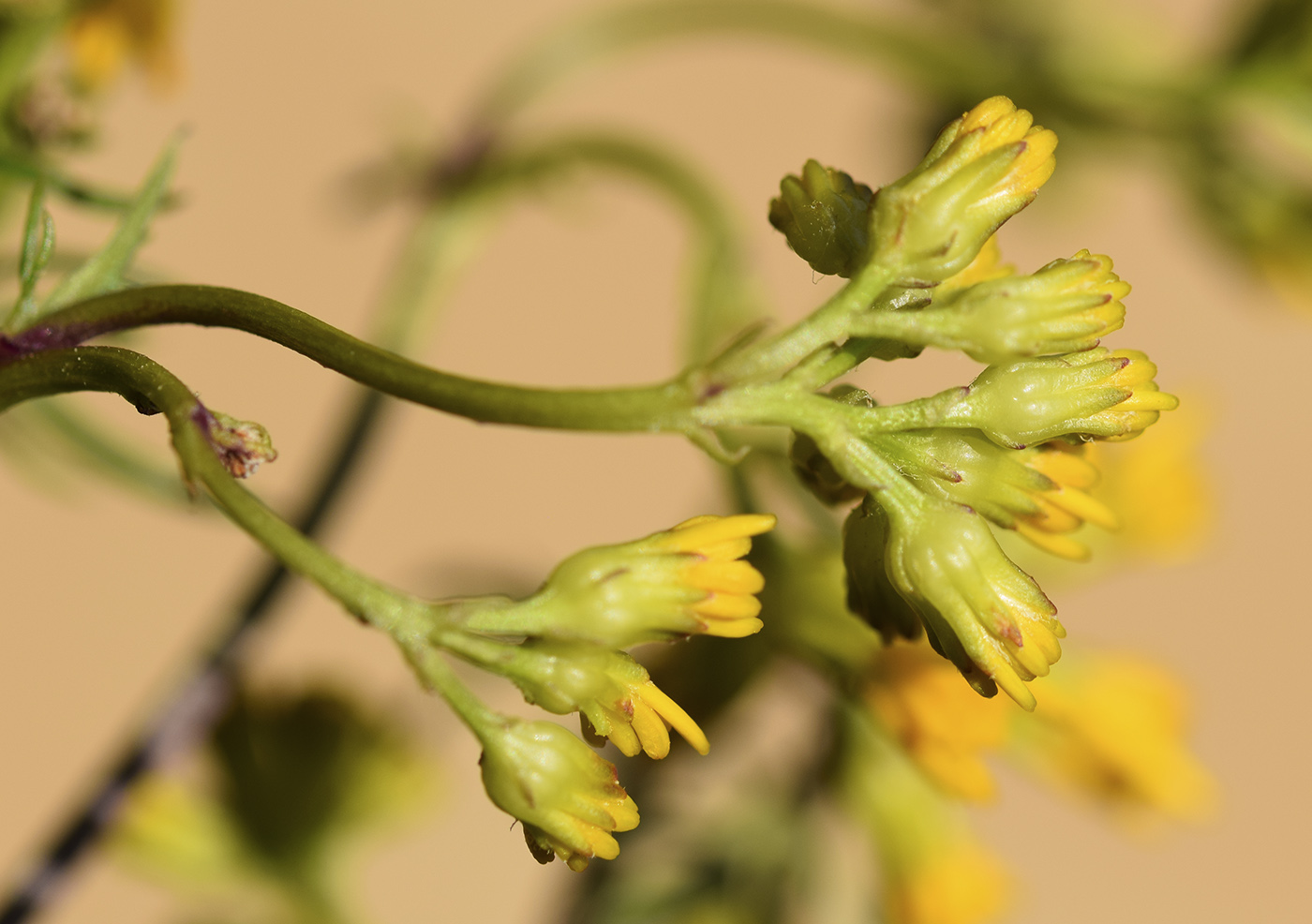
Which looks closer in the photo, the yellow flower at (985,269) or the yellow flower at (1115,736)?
the yellow flower at (985,269)

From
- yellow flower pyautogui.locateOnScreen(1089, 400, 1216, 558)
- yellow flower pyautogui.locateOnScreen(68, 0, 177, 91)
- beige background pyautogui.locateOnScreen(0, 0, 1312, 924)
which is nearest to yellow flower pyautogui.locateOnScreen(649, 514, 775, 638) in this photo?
yellow flower pyautogui.locateOnScreen(68, 0, 177, 91)

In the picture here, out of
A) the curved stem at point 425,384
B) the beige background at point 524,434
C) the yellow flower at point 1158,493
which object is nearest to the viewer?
the curved stem at point 425,384

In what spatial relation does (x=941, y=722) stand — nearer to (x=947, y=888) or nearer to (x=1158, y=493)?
(x=947, y=888)

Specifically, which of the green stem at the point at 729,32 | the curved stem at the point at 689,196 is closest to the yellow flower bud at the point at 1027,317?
the curved stem at the point at 689,196

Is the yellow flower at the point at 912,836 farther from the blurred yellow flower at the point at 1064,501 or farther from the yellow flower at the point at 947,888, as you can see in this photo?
the blurred yellow flower at the point at 1064,501

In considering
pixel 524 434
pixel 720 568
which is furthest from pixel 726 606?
pixel 524 434

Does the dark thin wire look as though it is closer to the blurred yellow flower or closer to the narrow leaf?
the narrow leaf

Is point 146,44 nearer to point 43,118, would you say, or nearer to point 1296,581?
point 43,118
